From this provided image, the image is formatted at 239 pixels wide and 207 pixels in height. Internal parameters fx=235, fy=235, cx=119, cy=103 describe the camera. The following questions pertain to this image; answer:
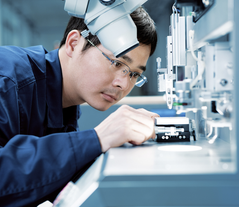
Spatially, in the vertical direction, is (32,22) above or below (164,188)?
above

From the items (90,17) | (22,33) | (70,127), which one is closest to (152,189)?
(90,17)

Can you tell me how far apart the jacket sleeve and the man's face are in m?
0.44

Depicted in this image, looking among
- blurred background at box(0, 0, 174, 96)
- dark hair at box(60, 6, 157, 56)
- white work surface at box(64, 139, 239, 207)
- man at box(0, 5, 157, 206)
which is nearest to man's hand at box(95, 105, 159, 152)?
man at box(0, 5, 157, 206)

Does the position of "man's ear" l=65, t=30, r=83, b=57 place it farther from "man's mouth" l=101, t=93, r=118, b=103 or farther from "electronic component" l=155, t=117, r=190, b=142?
"electronic component" l=155, t=117, r=190, b=142

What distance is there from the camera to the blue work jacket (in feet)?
2.01

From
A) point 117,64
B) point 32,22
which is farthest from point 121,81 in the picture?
point 32,22

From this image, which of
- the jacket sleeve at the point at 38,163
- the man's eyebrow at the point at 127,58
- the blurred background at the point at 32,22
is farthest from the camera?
the blurred background at the point at 32,22

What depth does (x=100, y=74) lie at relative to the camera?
1.05m

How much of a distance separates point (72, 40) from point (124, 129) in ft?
2.08

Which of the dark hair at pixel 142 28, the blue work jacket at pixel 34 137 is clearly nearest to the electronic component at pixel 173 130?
the blue work jacket at pixel 34 137

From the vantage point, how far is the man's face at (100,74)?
104 centimetres

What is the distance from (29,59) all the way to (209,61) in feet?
2.53

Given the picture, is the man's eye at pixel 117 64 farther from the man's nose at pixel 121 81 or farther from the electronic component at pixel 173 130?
the electronic component at pixel 173 130

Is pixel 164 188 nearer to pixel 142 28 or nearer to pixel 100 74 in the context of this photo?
pixel 100 74
